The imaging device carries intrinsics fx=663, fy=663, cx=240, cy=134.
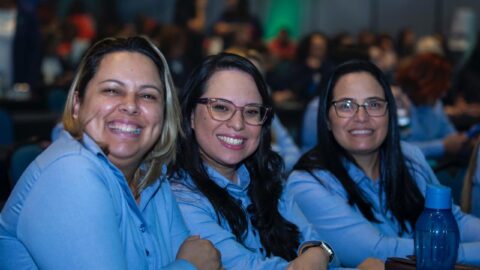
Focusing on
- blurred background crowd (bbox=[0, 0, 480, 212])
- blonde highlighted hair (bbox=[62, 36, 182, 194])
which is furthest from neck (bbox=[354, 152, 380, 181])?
blonde highlighted hair (bbox=[62, 36, 182, 194])

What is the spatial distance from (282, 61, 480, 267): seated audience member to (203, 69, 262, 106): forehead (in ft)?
1.36

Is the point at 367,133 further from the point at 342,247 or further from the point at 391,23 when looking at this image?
the point at 391,23

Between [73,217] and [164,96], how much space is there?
0.55 m

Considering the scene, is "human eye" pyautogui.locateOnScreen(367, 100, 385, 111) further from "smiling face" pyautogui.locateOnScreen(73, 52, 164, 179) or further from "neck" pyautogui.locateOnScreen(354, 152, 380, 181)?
"smiling face" pyautogui.locateOnScreen(73, 52, 164, 179)

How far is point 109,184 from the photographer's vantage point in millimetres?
1743

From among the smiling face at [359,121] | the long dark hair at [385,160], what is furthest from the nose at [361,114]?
the long dark hair at [385,160]

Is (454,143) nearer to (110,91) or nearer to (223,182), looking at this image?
(223,182)

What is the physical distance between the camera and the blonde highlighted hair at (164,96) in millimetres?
1916

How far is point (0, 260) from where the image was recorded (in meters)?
1.76

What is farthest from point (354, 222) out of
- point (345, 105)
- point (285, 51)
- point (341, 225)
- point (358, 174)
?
point (285, 51)

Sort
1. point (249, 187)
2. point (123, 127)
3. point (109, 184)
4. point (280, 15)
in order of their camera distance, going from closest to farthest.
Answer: point (109, 184) → point (123, 127) → point (249, 187) → point (280, 15)

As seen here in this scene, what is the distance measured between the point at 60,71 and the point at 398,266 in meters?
7.50

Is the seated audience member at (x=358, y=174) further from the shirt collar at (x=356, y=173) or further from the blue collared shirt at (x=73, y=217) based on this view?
the blue collared shirt at (x=73, y=217)

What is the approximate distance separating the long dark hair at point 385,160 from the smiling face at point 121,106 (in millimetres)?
914
